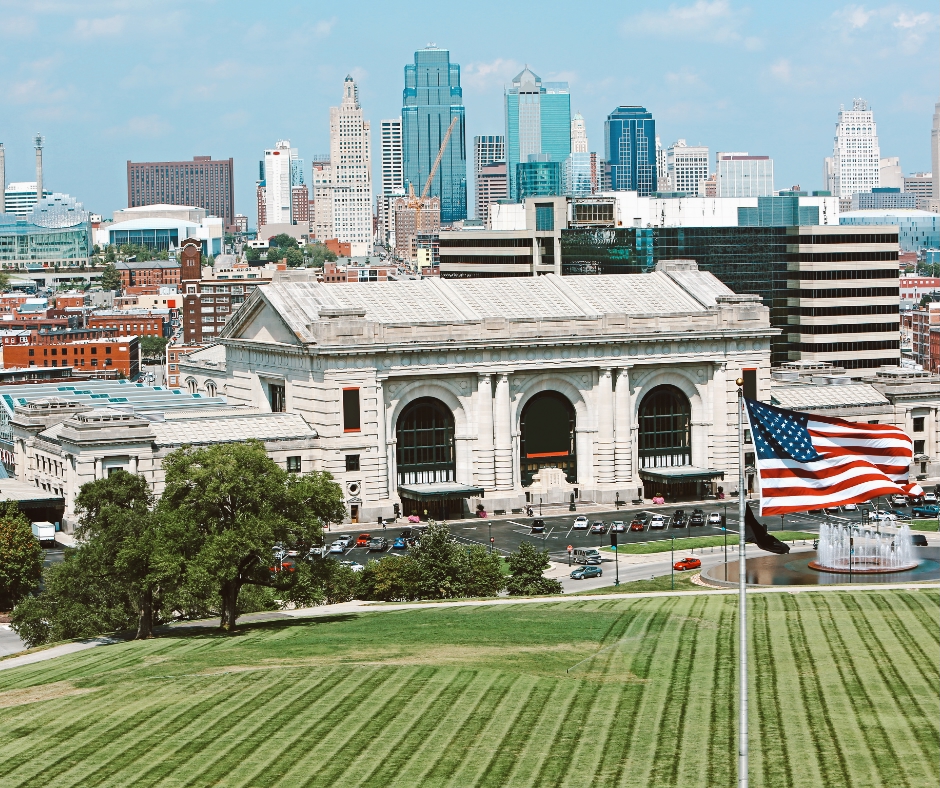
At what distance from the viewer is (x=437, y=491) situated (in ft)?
508

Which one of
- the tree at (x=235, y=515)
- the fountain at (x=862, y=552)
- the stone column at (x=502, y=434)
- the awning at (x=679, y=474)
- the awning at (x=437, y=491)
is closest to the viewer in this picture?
the tree at (x=235, y=515)

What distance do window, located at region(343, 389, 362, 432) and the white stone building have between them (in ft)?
0.39

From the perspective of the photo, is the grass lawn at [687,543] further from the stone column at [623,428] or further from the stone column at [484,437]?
the stone column at [623,428]

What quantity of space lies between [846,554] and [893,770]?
5208 cm

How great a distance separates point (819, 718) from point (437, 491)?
86.3 metres

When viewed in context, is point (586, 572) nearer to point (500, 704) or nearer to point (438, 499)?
point (438, 499)

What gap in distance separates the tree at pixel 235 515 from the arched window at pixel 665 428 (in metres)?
74.1

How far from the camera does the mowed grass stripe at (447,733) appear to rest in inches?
2530

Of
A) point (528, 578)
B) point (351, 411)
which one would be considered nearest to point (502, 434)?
point (351, 411)

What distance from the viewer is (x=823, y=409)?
17138cm

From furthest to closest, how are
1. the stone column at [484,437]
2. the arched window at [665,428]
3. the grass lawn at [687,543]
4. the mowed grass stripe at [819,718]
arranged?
the arched window at [665,428], the stone column at [484,437], the grass lawn at [687,543], the mowed grass stripe at [819,718]

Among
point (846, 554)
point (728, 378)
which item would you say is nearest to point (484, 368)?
point (728, 378)

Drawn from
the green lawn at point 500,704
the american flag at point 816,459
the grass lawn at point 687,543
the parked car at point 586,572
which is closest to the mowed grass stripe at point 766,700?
the green lawn at point 500,704

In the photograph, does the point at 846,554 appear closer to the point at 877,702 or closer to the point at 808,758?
the point at 877,702
